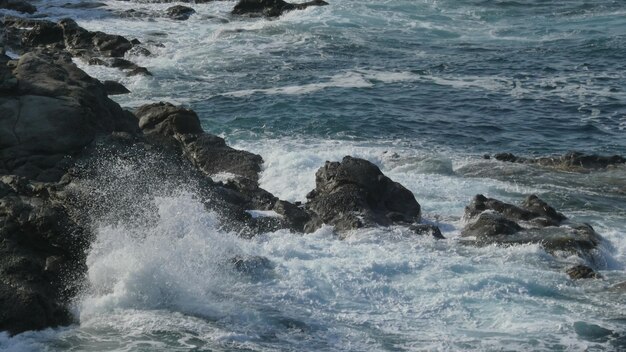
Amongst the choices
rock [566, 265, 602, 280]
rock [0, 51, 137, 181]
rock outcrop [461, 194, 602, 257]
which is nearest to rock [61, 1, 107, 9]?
rock [0, 51, 137, 181]

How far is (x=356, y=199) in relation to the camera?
18.2 meters

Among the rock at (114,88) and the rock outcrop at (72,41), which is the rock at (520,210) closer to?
the rock at (114,88)

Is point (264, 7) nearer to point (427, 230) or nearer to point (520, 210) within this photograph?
point (520, 210)

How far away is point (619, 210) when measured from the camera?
19.6 metres

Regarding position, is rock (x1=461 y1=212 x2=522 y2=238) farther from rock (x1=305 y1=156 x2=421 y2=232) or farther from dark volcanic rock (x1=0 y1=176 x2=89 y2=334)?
dark volcanic rock (x1=0 y1=176 x2=89 y2=334)

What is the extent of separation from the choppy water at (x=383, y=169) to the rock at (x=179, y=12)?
1.69 ft

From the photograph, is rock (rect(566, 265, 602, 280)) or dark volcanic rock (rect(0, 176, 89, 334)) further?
rock (rect(566, 265, 602, 280))

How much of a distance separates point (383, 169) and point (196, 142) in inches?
172

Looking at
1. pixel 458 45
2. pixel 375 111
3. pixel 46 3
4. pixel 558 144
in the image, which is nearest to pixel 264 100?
pixel 375 111

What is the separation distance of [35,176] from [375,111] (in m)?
12.8

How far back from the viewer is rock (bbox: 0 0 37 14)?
40631 millimetres

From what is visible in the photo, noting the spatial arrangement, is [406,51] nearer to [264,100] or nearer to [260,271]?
[264,100]

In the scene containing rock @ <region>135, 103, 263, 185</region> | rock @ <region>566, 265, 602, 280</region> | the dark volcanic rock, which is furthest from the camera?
rock @ <region>135, 103, 263, 185</region>

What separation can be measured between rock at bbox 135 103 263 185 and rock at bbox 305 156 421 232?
99.4 inches
